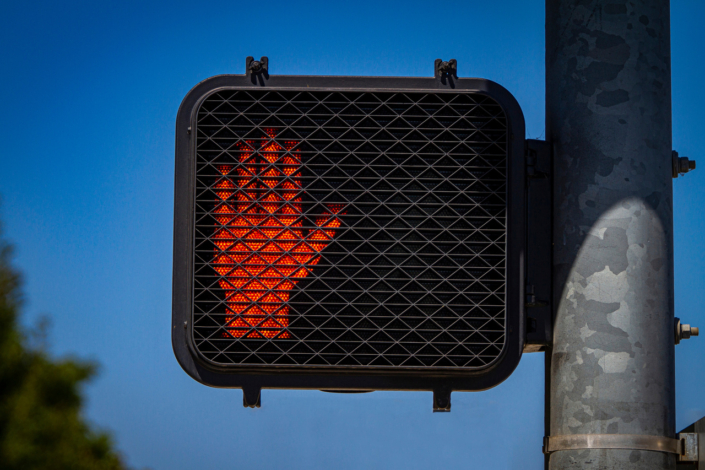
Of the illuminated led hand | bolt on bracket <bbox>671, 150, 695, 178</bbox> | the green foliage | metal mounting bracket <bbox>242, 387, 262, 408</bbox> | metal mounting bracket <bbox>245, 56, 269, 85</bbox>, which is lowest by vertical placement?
the green foliage

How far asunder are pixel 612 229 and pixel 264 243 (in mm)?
866

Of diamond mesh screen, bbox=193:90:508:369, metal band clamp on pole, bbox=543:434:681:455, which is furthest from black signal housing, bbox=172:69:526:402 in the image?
metal band clamp on pole, bbox=543:434:681:455

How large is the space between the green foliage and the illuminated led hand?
33768mm

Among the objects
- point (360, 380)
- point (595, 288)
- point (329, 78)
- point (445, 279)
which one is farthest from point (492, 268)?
point (329, 78)

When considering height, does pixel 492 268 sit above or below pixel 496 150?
below

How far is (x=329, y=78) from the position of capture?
6.60 feet

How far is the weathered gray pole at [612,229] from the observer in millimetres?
1742

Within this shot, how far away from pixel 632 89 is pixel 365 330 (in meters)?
Result: 0.90

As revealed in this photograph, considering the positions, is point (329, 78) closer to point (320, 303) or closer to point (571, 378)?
point (320, 303)

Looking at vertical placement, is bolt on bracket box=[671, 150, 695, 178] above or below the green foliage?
above

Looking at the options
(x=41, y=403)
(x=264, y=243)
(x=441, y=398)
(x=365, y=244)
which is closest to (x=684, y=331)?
(x=441, y=398)

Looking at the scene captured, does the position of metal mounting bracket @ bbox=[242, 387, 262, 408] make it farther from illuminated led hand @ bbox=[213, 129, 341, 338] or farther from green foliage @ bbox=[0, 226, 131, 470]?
green foliage @ bbox=[0, 226, 131, 470]

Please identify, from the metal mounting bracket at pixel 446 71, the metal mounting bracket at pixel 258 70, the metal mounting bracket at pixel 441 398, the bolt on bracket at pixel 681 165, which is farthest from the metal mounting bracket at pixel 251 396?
the bolt on bracket at pixel 681 165

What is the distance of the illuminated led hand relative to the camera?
6.30 feet
